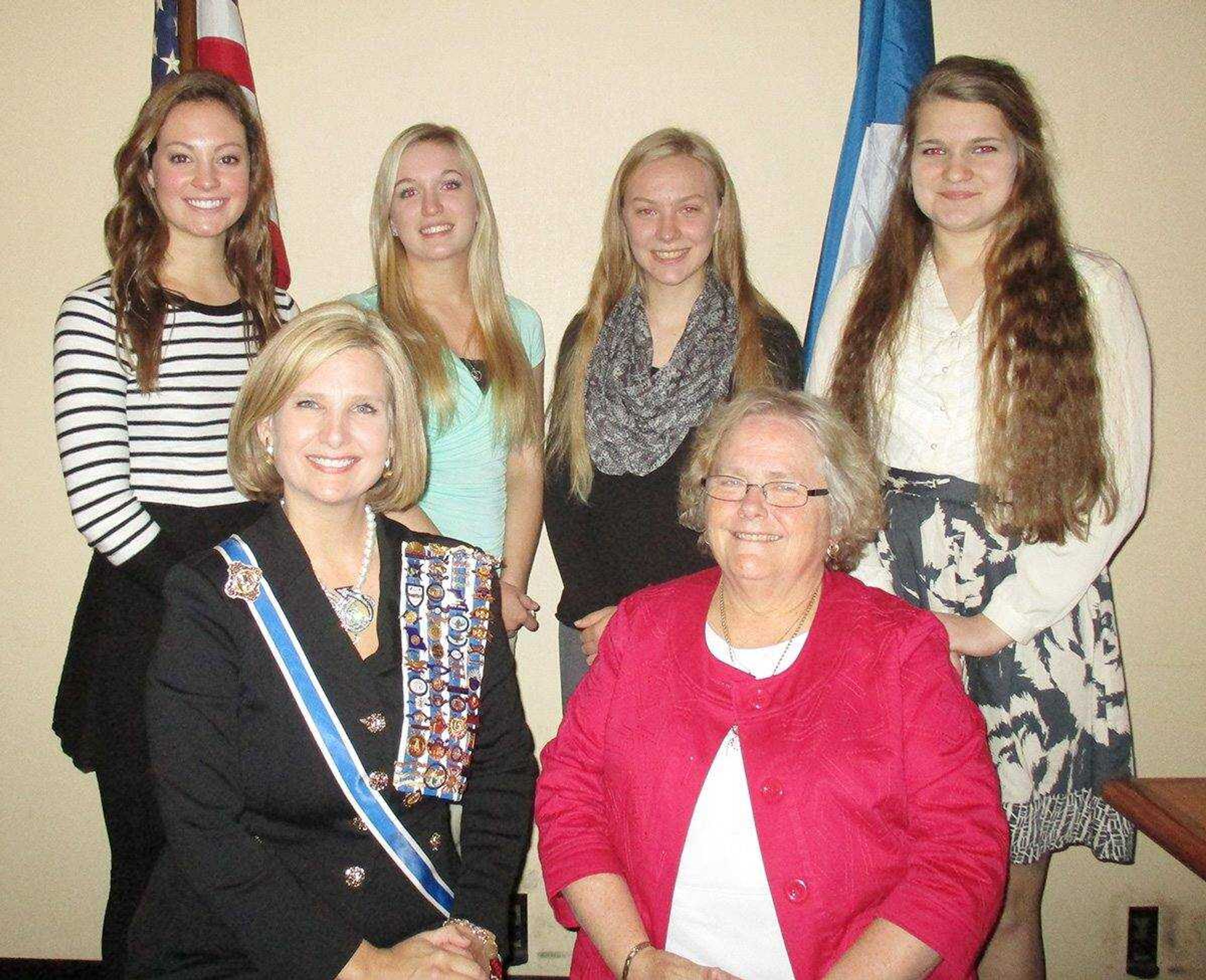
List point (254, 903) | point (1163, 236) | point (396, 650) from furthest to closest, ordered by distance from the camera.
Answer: point (1163, 236) → point (396, 650) → point (254, 903)

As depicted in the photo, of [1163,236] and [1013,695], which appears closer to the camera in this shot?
[1013,695]

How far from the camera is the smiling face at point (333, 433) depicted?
167cm

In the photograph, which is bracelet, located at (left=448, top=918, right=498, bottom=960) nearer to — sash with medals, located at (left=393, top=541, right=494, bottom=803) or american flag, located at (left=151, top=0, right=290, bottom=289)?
sash with medals, located at (left=393, top=541, right=494, bottom=803)

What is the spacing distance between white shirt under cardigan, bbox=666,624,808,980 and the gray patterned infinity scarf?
2.73 feet

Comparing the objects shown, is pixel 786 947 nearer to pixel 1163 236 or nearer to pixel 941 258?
pixel 941 258

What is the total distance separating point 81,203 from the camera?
2.89 metres

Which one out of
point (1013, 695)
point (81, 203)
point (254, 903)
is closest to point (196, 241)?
point (81, 203)

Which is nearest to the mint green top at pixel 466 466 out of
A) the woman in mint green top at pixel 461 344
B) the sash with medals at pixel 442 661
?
the woman in mint green top at pixel 461 344

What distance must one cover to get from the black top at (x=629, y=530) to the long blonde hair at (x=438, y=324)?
0.64ft

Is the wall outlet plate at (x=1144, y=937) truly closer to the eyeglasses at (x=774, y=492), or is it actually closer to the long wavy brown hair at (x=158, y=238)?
the eyeglasses at (x=774, y=492)

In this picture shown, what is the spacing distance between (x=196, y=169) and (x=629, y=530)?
1220 millimetres

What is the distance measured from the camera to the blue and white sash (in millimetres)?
1562

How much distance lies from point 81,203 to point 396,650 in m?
2.01

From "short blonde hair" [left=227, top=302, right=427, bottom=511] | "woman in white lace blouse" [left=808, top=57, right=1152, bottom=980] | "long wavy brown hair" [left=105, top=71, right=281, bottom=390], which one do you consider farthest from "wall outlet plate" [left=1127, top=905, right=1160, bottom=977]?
"long wavy brown hair" [left=105, top=71, right=281, bottom=390]
